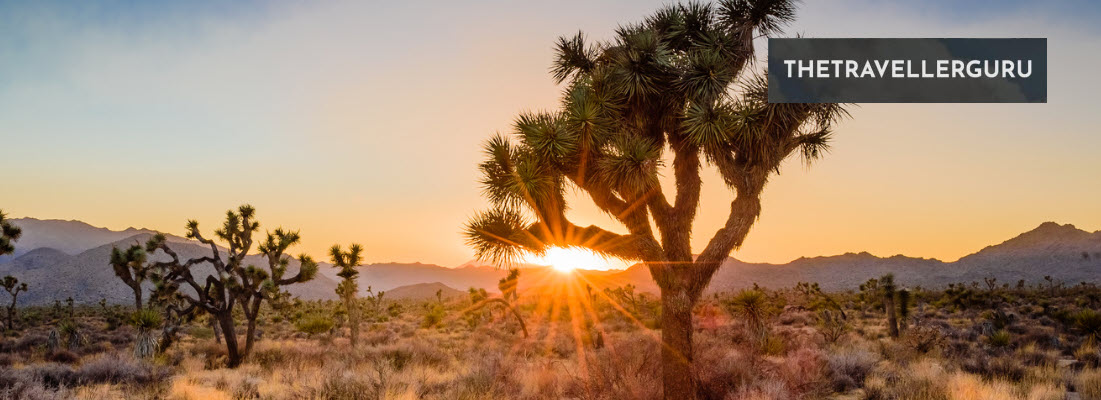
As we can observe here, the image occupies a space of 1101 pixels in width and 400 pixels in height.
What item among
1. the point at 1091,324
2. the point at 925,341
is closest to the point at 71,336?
the point at 925,341

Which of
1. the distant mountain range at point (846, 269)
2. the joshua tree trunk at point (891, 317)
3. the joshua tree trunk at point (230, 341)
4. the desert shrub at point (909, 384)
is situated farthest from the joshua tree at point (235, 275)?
the distant mountain range at point (846, 269)

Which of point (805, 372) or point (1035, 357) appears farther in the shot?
point (1035, 357)

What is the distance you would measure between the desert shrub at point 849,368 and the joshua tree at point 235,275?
14349 millimetres

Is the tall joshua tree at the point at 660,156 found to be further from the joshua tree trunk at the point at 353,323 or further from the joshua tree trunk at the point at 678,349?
the joshua tree trunk at the point at 353,323

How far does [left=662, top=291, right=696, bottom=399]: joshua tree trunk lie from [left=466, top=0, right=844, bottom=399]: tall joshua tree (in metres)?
0.02

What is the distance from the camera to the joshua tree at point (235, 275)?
1708 centimetres

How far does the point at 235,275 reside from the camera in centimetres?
1784

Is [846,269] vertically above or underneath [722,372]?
underneath

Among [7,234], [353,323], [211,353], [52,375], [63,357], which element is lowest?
[63,357]

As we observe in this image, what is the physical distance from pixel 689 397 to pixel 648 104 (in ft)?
15.9

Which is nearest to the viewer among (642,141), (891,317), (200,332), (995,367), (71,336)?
(642,141)

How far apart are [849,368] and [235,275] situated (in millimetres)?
16630

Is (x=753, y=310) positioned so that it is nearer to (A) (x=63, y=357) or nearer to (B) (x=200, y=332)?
(A) (x=63, y=357)

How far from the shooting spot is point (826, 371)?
12.7m
